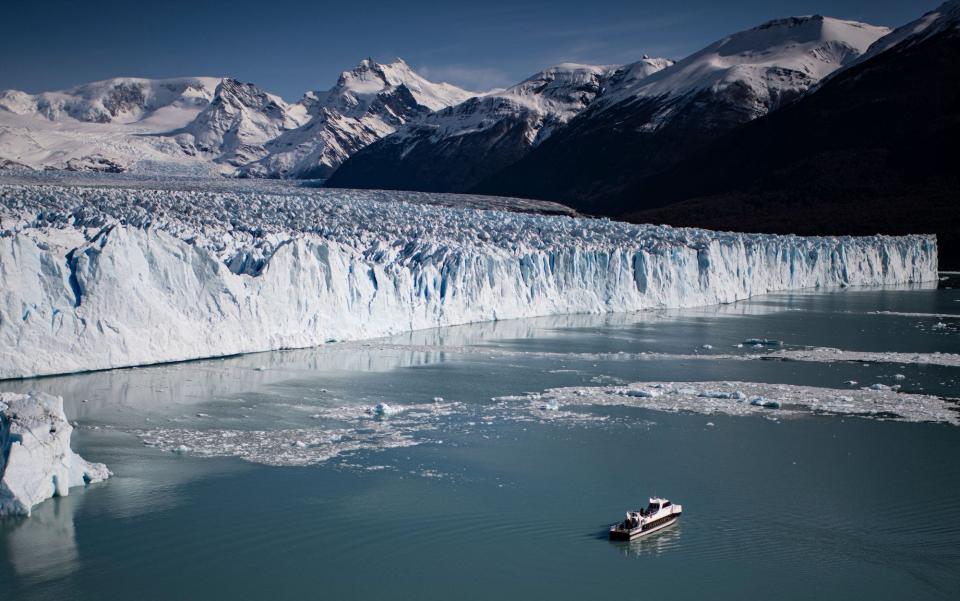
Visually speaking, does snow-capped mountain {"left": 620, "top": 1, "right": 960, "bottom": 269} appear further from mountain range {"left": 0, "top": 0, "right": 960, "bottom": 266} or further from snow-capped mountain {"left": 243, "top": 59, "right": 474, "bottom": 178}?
snow-capped mountain {"left": 243, "top": 59, "right": 474, "bottom": 178}

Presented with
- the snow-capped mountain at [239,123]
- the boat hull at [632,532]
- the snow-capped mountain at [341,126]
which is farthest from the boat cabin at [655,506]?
the snow-capped mountain at [239,123]

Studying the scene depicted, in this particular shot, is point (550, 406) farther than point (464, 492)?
Yes

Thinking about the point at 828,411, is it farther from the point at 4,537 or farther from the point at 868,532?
the point at 4,537

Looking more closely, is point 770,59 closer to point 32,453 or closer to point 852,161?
point 852,161

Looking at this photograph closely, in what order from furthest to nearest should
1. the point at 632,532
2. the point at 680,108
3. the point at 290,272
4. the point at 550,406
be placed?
the point at 680,108, the point at 290,272, the point at 550,406, the point at 632,532

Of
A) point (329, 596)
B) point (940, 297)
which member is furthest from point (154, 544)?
point (940, 297)

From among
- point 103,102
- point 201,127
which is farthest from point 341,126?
point 103,102

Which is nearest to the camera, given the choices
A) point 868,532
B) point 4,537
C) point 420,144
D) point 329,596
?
point 329,596
